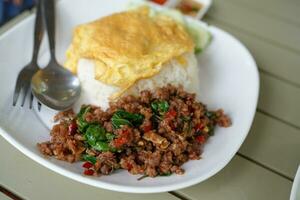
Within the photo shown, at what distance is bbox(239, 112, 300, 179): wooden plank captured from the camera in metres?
1.75

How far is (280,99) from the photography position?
82.4 inches

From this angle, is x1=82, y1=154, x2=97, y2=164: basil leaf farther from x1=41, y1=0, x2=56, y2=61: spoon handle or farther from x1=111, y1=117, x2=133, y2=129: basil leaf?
x1=41, y1=0, x2=56, y2=61: spoon handle

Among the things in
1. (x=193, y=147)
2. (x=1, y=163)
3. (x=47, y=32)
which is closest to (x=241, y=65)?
(x=193, y=147)

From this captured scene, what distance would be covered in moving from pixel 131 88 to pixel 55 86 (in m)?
0.35

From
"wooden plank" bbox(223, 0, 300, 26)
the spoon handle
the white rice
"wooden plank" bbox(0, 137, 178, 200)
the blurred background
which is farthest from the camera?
the blurred background

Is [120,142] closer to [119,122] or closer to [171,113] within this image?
[119,122]

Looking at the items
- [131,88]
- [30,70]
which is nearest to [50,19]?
[30,70]

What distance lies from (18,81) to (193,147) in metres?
0.84

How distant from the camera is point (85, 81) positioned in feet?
6.37

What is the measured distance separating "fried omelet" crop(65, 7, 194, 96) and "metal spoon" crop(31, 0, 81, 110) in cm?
6

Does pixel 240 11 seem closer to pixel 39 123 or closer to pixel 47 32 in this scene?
pixel 47 32

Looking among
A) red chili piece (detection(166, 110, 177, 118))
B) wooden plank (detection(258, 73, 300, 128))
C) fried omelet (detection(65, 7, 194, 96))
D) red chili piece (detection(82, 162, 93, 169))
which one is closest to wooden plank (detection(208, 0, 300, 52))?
wooden plank (detection(258, 73, 300, 128))

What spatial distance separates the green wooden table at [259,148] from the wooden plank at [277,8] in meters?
0.01

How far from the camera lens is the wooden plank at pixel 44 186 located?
151cm
